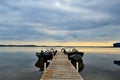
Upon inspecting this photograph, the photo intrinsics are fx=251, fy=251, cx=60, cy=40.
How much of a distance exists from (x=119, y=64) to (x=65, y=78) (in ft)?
112

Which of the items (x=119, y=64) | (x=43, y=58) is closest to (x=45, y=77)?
(x=43, y=58)

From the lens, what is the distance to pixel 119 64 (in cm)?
4850

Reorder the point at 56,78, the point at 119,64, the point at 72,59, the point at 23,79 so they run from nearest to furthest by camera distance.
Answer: the point at 56,78, the point at 23,79, the point at 72,59, the point at 119,64

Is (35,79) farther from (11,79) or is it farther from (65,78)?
(65,78)

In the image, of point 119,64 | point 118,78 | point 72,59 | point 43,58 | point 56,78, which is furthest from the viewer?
point 119,64

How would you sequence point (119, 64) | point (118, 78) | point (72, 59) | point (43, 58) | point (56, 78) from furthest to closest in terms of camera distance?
point (119, 64)
point (43, 58)
point (72, 59)
point (118, 78)
point (56, 78)

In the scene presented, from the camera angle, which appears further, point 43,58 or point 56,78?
point 43,58

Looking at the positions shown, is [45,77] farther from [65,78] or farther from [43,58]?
[43,58]

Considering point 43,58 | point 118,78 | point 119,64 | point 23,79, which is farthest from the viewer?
point 119,64

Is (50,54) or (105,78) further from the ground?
(50,54)

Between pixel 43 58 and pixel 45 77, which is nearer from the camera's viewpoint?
pixel 45 77

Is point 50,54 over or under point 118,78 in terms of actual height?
over

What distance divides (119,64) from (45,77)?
113 feet

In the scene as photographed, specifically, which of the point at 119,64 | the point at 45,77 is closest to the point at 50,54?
the point at 119,64
